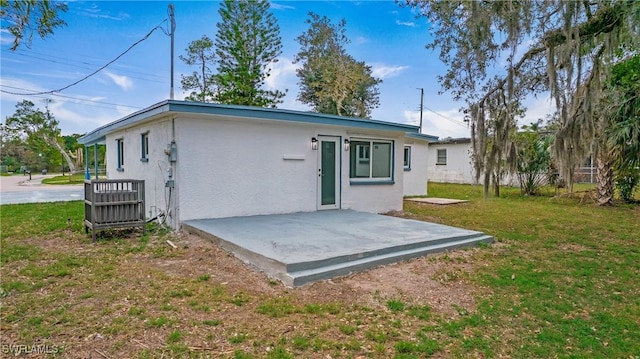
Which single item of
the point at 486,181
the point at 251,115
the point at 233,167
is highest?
the point at 251,115

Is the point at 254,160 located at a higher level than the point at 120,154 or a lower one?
lower

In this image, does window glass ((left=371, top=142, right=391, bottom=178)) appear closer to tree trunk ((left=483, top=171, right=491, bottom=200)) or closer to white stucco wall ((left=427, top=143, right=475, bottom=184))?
tree trunk ((left=483, top=171, right=491, bottom=200))

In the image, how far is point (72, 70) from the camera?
1445 cm

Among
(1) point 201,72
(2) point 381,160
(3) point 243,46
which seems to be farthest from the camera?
(1) point 201,72

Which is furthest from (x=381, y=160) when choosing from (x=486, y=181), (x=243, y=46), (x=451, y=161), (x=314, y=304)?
(x=243, y=46)

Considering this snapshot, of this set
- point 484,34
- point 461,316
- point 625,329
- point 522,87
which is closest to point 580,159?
point 522,87

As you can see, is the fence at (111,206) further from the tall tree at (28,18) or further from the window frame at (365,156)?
the window frame at (365,156)

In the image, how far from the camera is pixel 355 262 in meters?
4.57

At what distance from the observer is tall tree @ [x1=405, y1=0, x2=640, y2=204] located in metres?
5.05

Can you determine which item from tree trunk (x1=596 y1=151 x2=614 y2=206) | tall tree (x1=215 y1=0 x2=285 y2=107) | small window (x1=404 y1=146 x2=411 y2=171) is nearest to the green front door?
small window (x1=404 y1=146 x2=411 y2=171)

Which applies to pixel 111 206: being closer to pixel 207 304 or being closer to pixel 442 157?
pixel 207 304

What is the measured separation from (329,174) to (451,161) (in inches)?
617

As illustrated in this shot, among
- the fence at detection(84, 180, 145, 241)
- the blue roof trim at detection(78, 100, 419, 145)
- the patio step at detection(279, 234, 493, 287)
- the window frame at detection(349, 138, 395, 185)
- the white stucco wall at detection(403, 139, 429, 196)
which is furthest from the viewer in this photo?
the white stucco wall at detection(403, 139, 429, 196)

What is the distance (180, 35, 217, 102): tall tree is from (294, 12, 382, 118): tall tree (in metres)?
6.33
